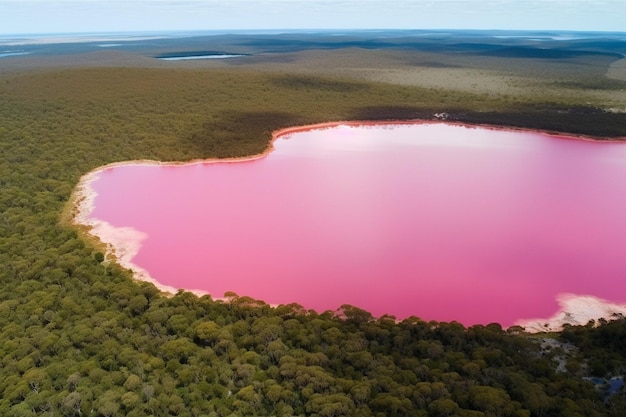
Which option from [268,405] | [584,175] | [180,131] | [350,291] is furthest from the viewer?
[180,131]

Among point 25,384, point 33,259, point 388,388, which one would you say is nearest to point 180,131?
point 33,259

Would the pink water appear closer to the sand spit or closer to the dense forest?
the sand spit

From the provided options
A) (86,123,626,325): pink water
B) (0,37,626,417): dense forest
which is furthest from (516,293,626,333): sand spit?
(0,37,626,417): dense forest

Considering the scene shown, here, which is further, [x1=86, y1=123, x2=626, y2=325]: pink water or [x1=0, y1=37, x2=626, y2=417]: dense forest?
[x1=86, y1=123, x2=626, y2=325]: pink water

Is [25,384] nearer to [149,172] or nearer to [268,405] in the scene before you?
[268,405]

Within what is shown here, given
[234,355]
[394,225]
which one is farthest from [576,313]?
[234,355]

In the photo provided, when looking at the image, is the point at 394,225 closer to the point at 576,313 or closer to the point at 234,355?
the point at 576,313

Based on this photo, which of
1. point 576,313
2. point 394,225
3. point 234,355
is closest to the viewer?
point 234,355

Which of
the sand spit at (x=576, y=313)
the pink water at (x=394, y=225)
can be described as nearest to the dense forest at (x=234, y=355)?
the sand spit at (x=576, y=313)
